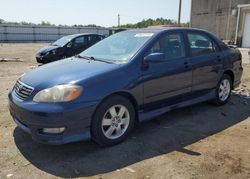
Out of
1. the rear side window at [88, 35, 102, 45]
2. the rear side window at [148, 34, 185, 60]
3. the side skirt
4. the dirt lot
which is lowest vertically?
the dirt lot

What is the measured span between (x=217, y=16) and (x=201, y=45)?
875 inches

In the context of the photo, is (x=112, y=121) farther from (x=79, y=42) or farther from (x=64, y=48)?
(x=79, y=42)

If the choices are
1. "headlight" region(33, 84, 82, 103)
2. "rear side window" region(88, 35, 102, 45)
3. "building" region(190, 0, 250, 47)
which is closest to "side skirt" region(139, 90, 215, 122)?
"headlight" region(33, 84, 82, 103)

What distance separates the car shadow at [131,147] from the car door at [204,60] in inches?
24.5

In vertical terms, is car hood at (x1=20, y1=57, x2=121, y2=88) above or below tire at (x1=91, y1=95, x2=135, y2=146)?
above

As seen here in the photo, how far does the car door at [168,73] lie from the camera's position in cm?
449

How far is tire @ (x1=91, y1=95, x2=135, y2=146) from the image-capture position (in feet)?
12.8

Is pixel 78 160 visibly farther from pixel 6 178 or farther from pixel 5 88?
pixel 5 88

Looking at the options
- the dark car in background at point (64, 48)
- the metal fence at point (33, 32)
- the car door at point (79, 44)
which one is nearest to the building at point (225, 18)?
the metal fence at point (33, 32)

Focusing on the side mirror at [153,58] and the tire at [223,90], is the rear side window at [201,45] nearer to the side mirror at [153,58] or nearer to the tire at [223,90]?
the tire at [223,90]

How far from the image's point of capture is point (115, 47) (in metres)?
4.91

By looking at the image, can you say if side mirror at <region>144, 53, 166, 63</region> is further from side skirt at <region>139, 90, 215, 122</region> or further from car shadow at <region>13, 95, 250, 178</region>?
car shadow at <region>13, 95, 250, 178</region>

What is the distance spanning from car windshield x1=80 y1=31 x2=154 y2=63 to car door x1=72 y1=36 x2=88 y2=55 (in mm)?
8704

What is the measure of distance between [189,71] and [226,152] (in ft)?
5.38
